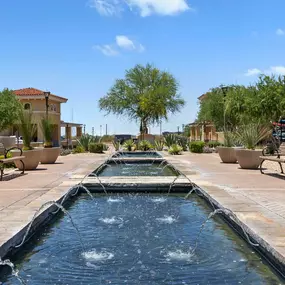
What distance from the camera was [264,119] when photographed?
33.2m

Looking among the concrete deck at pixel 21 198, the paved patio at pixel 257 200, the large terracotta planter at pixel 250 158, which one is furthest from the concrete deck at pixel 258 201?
the concrete deck at pixel 21 198

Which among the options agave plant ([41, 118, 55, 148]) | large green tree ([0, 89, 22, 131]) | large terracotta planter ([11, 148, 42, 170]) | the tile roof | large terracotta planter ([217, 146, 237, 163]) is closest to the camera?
large terracotta planter ([11, 148, 42, 170])

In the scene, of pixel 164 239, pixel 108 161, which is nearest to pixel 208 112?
pixel 108 161

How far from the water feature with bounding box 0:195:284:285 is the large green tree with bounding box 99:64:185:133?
40136 millimetres

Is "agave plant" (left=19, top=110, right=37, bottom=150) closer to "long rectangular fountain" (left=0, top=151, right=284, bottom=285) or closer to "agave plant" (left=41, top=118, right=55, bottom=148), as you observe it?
"agave plant" (left=41, top=118, right=55, bottom=148)

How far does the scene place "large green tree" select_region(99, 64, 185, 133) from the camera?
48.3 metres

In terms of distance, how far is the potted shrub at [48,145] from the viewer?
64.9ft

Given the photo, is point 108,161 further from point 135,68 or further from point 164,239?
point 135,68

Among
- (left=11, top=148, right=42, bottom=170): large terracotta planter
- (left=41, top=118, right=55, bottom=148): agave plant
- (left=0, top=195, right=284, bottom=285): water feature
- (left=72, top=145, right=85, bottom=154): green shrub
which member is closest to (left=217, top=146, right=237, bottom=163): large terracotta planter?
(left=41, top=118, right=55, bottom=148): agave plant

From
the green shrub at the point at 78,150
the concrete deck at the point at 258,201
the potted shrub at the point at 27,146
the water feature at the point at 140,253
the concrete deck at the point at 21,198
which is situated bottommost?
the water feature at the point at 140,253

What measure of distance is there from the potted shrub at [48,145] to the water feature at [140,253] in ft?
38.3

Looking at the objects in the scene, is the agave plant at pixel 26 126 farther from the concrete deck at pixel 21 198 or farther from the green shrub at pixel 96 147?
the green shrub at pixel 96 147

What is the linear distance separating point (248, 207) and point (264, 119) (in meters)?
26.3

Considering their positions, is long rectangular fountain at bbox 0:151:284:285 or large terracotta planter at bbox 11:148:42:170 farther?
large terracotta planter at bbox 11:148:42:170
